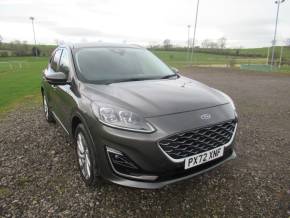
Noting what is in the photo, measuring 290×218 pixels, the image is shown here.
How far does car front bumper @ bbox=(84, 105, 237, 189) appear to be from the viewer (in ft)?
7.16

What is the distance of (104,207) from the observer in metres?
2.58

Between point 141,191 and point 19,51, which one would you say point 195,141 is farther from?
Result: point 19,51

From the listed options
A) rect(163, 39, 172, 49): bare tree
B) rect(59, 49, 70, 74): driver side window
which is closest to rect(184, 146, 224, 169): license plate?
rect(59, 49, 70, 74): driver side window

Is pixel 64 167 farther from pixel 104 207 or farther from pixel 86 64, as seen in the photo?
pixel 86 64

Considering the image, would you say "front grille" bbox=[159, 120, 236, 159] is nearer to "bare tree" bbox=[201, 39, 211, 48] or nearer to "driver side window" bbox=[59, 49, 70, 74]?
"driver side window" bbox=[59, 49, 70, 74]

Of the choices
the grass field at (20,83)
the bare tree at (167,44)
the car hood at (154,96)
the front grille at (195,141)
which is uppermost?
the bare tree at (167,44)

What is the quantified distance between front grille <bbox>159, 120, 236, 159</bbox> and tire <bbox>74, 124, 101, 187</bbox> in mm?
806

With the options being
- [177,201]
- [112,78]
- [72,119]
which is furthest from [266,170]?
[72,119]

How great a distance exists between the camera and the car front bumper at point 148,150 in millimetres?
2184

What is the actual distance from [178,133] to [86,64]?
1.81m

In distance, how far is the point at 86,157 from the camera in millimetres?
2822

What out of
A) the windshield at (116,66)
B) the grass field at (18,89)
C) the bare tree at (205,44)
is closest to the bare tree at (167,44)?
the bare tree at (205,44)

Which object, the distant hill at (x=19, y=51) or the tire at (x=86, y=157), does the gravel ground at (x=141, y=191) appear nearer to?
the tire at (x=86, y=157)

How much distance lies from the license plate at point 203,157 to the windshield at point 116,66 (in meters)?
1.40
